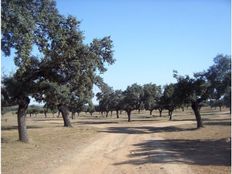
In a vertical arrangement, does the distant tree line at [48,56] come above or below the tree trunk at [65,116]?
above

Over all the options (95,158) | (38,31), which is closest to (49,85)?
(38,31)

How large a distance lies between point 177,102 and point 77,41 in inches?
893

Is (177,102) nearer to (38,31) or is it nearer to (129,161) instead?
(38,31)

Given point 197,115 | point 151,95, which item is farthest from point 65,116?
point 151,95

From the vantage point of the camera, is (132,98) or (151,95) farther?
(151,95)

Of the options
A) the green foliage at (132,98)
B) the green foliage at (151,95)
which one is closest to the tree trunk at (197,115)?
the green foliage at (132,98)

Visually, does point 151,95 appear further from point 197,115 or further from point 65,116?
point 197,115

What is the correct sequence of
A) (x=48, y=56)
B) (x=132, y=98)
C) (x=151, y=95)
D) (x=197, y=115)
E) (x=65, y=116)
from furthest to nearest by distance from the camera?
(x=151, y=95) → (x=132, y=98) → (x=65, y=116) → (x=197, y=115) → (x=48, y=56)

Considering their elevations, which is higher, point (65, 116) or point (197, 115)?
point (65, 116)

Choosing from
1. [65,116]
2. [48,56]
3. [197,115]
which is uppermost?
[48,56]

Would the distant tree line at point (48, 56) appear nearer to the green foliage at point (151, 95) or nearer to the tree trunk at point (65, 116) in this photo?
the tree trunk at point (65, 116)

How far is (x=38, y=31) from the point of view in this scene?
21828mm

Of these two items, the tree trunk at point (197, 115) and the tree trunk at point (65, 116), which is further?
the tree trunk at point (65, 116)

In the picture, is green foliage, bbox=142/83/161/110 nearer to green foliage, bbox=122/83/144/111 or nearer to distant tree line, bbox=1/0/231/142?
green foliage, bbox=122/83/144/111
